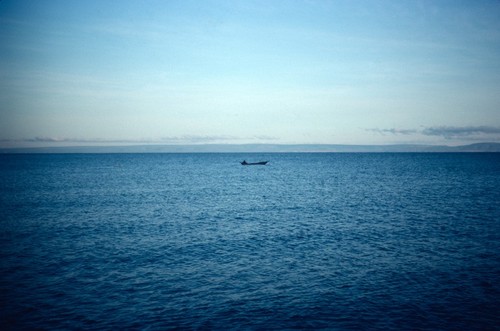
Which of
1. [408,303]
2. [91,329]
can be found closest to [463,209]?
[408,303]

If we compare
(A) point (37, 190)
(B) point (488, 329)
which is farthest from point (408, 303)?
(A) point (37, 190)

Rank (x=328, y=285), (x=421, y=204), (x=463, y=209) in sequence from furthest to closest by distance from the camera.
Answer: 1. (x=421, y=204)
2. (x=463, y=209)
3. (x=328, y=285)

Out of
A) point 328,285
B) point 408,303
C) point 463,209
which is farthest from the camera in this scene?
point 463,209

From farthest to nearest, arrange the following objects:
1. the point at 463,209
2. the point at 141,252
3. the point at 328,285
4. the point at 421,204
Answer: the point at 421,204 → the point at 463,209 → the point at 141,252 → the point at 328,285

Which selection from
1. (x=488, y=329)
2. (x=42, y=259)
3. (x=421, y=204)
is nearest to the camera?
(x=488, y=329)

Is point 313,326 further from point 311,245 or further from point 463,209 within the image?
point 463,209

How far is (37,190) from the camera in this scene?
62875mm

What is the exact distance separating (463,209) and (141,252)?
40.7 m

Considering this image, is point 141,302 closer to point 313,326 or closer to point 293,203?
point 313,326

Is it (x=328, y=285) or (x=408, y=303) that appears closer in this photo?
(x=408, y=303)

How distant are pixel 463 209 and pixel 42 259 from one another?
47.7 metres

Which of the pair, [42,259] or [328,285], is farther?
[42,259]

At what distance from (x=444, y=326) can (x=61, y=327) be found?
1825 centimetres

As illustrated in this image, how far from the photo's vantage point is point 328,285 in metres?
20.1
